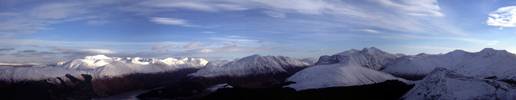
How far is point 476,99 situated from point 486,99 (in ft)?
10.4

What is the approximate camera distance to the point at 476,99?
19912cm

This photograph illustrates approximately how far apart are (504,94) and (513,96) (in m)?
2.93

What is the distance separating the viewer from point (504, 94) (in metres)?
200

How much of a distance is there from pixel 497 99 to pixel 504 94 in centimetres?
355

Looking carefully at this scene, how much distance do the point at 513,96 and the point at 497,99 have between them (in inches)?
199

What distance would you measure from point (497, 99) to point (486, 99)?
3342 millimetres

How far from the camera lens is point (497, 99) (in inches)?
7805

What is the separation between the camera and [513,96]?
19775 centimetres
